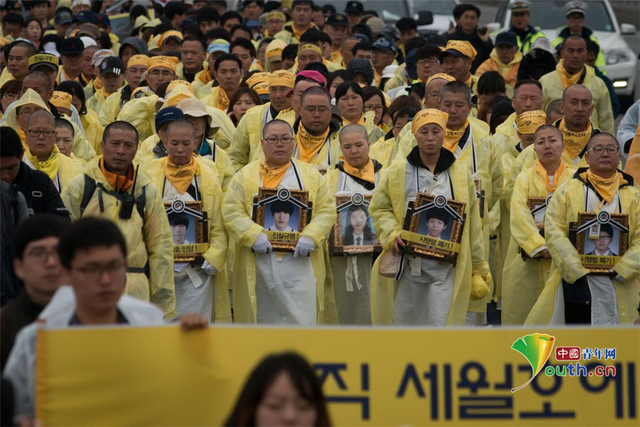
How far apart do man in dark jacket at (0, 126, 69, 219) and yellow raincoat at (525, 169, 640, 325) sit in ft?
11.8

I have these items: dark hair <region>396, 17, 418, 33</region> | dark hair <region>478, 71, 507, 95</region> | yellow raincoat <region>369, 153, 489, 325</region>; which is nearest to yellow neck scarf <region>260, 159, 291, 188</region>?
yellow raincoat <region>369, 153, 489, 325</region>

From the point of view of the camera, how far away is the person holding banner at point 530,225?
35.6 ft

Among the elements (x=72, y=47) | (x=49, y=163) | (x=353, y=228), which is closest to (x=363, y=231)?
(x=353, y=228)

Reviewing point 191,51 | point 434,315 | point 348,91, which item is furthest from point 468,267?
point 191,51

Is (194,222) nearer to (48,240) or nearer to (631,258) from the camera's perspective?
(631,258)

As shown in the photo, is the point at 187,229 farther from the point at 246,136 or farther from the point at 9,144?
the point at 246,136

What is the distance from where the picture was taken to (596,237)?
9.90 meters

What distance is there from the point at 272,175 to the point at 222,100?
463 centimetres

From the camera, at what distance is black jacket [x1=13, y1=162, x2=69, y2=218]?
830 centimetres

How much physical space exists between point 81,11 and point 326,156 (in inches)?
487

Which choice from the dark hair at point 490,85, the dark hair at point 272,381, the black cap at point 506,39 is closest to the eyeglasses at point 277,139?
the dark hair at point 490,85

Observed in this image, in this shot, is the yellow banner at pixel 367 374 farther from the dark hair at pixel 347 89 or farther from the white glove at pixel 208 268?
the dark hair at pixel 347 89

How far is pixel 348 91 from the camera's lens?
1255 cm

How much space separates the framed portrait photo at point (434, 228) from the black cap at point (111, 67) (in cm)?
706
